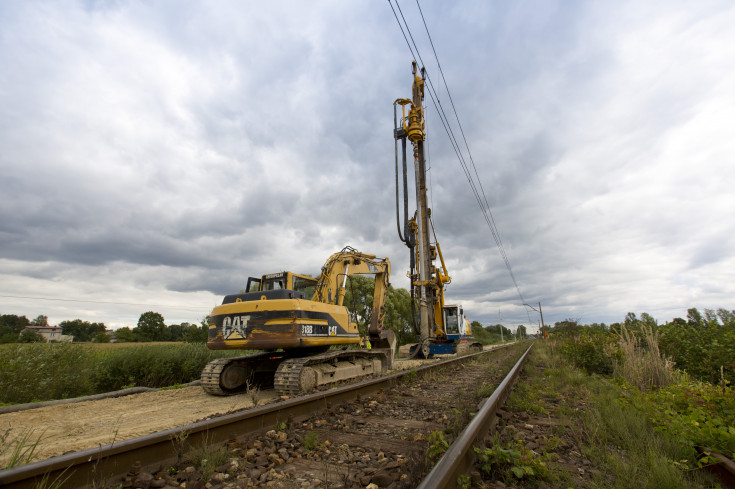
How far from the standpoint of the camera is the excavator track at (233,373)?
23.9 feet

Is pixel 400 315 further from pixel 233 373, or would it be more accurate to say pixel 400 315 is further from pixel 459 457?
pixel 459 457

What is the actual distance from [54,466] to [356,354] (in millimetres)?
6798

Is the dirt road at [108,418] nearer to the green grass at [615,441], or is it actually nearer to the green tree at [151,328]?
the green grass at [615,441]

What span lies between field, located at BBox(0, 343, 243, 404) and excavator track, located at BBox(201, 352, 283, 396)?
3.62m

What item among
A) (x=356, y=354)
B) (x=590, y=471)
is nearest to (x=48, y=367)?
(x=356, y=354)

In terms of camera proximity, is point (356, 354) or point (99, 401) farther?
point (356, 354)

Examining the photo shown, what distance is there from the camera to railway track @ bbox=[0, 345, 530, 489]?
254cm

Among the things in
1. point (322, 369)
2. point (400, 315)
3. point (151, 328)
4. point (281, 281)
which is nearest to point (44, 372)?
point (281, 281)

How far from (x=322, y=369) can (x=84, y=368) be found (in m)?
6.43

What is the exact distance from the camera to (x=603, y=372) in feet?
34.6

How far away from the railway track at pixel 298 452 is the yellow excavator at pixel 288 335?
6.08 ft

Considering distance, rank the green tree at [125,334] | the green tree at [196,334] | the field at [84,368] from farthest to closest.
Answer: the green tree at [125,334], the green tree at [196,334], the field at [84,368]

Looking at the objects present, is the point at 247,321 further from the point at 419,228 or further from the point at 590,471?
the point at 419,228

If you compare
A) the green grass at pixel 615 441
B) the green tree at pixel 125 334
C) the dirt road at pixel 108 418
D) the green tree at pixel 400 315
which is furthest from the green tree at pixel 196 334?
the green tree at pixel 125 334
